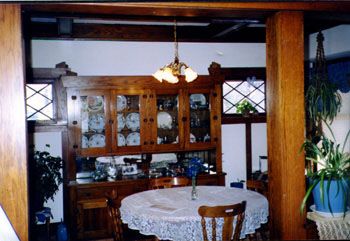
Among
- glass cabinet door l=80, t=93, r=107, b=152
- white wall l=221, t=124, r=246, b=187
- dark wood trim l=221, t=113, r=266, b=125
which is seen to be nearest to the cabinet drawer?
glass cabinet door l=80, t=93, r=107, b=152

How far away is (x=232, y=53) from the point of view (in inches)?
228

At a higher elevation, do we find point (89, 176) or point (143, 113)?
point (143, 113)

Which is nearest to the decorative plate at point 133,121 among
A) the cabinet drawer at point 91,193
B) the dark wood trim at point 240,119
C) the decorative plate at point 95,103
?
the decorative plate at point 95,103

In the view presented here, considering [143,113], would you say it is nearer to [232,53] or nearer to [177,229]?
[232,53]

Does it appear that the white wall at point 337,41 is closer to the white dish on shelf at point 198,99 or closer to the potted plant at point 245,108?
the potted plant at point 245,108

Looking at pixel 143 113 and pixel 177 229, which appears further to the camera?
pixel 143 113

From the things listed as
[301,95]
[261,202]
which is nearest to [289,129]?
[301,95]

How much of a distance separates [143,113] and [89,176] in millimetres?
1085

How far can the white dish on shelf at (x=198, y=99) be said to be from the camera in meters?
5.27

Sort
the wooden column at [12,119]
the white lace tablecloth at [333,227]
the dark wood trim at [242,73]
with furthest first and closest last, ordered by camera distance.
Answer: the dark wood trim at [242,73], the white lace tablecloth at [333,227], the wooden column at [12,119]

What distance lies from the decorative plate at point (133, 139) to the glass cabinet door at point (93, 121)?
31 centimetres

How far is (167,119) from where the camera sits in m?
5.18

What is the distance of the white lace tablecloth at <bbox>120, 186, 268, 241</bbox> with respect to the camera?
10.2ft

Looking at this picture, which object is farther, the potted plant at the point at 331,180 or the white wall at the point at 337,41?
the white wall at the point at 337,41
